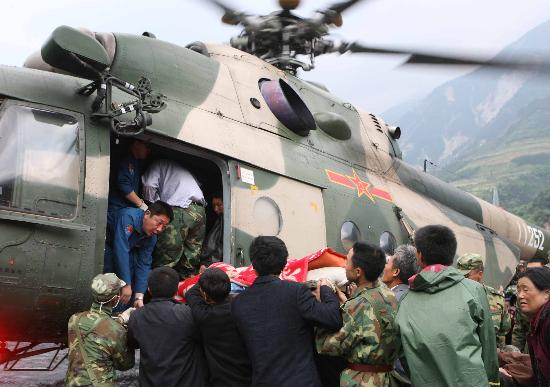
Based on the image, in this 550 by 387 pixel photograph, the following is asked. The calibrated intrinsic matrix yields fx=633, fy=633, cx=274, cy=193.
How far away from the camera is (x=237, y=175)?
5992 millimetres

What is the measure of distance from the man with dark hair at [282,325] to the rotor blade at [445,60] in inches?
154

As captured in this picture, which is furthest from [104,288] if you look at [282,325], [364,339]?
[364,339]

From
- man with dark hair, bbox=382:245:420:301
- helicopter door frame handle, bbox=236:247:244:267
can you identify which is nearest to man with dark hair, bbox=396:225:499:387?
man with dark hair, bbox=382:245:420:301

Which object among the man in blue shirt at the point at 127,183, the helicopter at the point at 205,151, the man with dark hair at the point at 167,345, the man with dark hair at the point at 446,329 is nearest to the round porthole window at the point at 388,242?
the helicopter at the point at 205,151

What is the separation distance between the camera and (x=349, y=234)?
710cm

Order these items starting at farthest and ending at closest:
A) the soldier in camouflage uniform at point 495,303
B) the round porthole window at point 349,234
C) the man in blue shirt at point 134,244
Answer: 1. the round porthole window at point 349,234
2. the man in blue shirt at point 134,244
3. the soldier in camouflage uniform at point 495,303

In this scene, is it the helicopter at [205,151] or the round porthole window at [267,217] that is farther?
the round porthole window at [267,217]

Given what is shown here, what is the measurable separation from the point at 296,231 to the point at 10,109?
2.92 m

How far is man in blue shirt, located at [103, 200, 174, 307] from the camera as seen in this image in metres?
5.26

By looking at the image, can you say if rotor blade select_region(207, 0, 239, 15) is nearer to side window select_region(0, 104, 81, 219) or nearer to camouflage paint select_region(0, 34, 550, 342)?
camouflage paint select_region(0, 34, 550, 342)

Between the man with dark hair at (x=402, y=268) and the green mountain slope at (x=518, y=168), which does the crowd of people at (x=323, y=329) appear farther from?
the green mountain slope at (x=518, y=168)

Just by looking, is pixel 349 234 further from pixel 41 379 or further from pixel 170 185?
pixel 41 379

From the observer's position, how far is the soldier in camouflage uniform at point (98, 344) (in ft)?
13.8

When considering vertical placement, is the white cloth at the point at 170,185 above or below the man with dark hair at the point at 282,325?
above
